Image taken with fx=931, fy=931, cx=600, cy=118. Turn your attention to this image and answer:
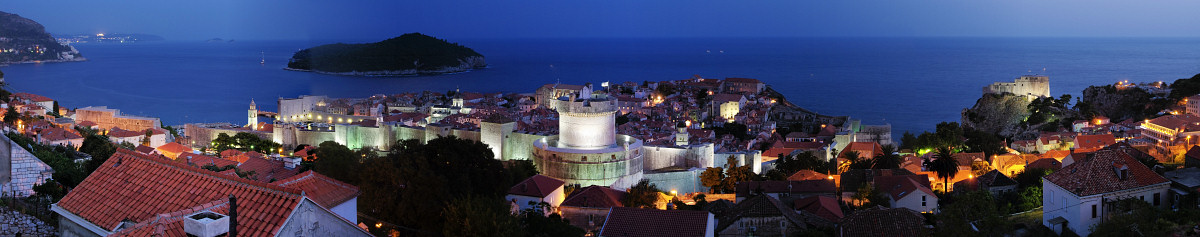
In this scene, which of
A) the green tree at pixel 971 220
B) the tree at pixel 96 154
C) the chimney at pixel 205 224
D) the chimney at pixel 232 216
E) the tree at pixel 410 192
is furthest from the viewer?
the tree at pixel 410 192

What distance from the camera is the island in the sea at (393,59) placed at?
75.9 meters

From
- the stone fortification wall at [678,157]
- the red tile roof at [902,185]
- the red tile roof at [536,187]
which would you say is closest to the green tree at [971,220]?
the red tile roof at [902,185]

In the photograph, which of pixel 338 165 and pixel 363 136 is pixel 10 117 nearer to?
pixel 338 165

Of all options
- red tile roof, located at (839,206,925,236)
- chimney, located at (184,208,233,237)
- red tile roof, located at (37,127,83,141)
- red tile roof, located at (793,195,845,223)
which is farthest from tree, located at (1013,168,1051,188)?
red tile roof, located at (37,127,83,141)

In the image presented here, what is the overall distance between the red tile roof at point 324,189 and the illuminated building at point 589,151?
952 centimetres

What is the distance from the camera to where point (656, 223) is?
961cm

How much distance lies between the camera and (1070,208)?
30.1 ft

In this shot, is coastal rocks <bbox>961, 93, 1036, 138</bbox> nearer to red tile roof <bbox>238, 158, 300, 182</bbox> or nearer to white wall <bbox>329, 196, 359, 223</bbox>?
red tile roof <bbox>238, 158, 300, 182</bbox>

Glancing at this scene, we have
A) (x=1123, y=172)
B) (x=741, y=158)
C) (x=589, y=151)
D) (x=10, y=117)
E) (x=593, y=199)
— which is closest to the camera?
(x=1123, y=172)

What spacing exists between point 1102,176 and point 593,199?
5.72 m

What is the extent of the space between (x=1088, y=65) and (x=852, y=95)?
26.4 m

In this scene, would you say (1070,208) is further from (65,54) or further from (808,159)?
(65,54)

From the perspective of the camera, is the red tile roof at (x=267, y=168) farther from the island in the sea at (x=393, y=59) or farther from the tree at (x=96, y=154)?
the island in the sea at (x=393, y=59)

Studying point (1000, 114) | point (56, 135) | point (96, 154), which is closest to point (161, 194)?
point (96, 154)
